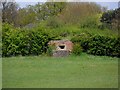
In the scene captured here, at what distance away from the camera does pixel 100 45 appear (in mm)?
12336

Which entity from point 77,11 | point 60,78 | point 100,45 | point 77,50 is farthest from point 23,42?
point 77,11

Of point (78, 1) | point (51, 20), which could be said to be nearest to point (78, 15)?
point (78, 1)

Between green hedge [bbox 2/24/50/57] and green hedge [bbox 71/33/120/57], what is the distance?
1.47m

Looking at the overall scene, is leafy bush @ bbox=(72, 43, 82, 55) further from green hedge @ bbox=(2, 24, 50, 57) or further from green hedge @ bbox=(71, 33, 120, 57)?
green hedge @ bbox=(2, 24, 50, 57)

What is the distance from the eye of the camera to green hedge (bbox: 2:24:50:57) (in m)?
12.3

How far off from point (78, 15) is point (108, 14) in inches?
89.4

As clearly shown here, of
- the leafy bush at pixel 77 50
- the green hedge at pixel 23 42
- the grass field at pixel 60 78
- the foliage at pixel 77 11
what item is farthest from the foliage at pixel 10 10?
the grass field at pixel 60 78

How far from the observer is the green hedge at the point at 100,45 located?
12.1m

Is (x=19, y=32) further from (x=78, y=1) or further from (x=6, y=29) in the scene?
(x=78, y=1)

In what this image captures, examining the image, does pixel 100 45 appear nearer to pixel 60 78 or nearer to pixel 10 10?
pixel 60 78

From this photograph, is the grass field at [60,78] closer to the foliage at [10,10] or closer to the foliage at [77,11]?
the foliage at [77,11]

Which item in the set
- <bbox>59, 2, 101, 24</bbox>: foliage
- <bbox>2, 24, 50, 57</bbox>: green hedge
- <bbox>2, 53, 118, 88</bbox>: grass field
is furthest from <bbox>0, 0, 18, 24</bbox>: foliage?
<bbox>2, 53, 118, 88</bbox>: grass field

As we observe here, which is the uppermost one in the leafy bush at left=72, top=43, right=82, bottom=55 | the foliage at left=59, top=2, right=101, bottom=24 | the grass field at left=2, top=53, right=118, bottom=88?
the foliage at left=59, top=2, right=101, bottom=24

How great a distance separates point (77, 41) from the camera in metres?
12.7
